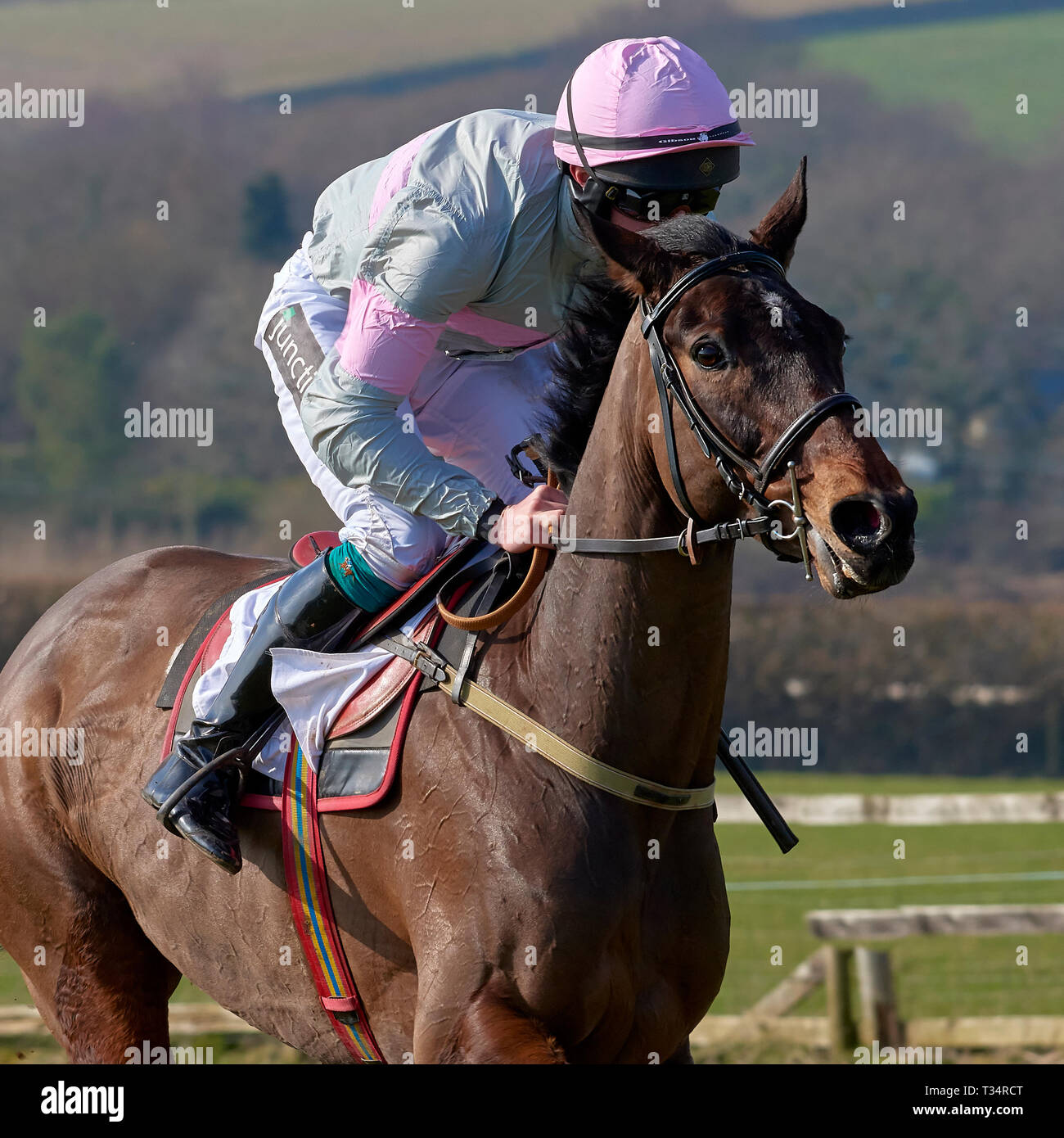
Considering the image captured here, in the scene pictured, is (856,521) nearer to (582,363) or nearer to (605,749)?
(605,749)

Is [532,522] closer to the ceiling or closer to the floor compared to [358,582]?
closer to the ceiling

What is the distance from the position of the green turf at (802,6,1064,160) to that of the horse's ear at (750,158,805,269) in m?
51.8

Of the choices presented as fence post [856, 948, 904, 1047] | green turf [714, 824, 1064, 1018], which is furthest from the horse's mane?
green turf [714, 824, 1064, 1018]

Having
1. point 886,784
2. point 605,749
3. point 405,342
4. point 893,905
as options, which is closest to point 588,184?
point 405,342

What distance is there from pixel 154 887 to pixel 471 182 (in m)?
2.01

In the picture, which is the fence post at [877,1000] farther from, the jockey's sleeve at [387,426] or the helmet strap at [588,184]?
the helmet strap at [588,184]

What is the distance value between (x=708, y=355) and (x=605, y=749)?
847mm

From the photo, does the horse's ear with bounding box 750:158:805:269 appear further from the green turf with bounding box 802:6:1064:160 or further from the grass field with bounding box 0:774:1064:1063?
the green turf with bounding box 802:6:1064:160

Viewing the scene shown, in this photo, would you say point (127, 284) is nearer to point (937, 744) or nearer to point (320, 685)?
point (937, 744)

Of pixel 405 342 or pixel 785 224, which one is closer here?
pixel 785 224

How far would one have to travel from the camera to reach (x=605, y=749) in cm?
321

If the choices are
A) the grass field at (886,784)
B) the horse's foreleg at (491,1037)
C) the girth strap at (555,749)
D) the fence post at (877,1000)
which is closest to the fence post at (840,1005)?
the fence post at (877,1000)

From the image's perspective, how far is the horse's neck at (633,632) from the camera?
3152 millimetres

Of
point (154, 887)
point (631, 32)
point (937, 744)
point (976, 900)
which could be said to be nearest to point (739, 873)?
point (976, 900)
